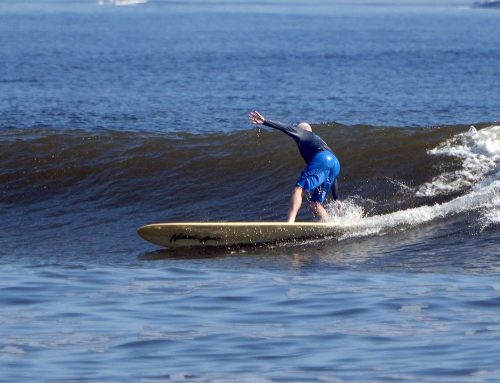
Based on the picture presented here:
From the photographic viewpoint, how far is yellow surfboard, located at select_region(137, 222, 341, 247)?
42.3 ft

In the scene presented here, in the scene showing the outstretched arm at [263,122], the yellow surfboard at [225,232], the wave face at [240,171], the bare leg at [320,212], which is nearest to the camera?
the outstretched arm at [263,122]

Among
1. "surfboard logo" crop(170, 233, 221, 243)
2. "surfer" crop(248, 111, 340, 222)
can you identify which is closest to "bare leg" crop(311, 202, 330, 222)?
"surfer" crop(248, 111, 340, 222)

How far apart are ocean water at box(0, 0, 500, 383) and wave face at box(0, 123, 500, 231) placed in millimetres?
44

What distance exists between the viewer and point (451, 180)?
620 inches

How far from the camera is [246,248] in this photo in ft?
42.3

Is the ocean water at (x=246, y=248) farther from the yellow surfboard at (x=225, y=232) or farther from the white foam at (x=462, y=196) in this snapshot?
the yellow surfboard at (x=225, y=232)

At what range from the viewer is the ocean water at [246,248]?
812 cm

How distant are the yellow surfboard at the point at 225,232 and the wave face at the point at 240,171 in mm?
1122

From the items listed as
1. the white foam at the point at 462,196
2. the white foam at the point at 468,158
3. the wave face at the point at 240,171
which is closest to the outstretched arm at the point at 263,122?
the white foam at the point at 462,196

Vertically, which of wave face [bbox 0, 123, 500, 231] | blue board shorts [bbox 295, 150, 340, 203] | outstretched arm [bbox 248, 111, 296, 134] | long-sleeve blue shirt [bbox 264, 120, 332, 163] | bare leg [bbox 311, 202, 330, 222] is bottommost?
wave face [bbox 0, 123, 500, 231]

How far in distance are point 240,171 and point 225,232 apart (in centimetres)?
457

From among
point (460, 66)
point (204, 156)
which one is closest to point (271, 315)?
point (204, 156)

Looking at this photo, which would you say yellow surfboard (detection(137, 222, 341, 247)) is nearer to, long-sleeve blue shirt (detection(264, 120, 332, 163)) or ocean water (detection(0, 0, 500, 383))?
ocean water (detection(0, 0, 500, 383))

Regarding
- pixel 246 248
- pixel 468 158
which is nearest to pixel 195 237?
pixel 246 248
